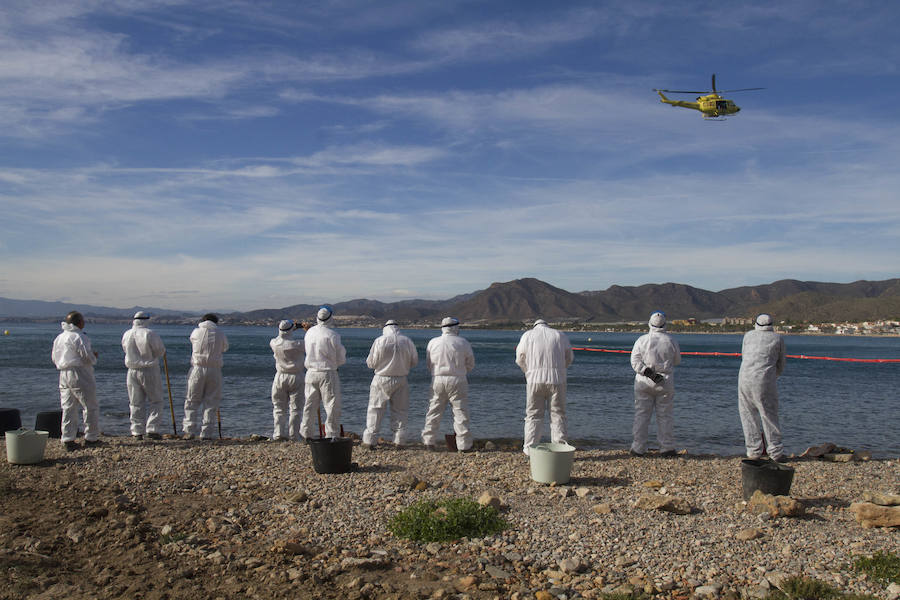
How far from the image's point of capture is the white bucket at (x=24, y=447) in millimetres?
8938

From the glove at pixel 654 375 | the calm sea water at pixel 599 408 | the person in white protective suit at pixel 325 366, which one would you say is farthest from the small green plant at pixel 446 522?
the calm sea water at pixel 599 408

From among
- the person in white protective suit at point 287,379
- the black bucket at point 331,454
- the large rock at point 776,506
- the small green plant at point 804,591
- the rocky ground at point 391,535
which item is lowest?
the rocky ground at point 391,535

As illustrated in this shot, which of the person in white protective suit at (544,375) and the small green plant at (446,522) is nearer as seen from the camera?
the small green plant at (446,522)

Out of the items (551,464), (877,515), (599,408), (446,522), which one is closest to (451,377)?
(551,464)

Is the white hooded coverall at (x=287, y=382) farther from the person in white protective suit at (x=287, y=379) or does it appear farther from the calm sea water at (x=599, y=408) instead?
the calm sea water at (x=599, y=408)

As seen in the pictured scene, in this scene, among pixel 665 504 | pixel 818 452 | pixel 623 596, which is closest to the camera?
pixel 623 596

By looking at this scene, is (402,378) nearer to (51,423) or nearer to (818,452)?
(51,423)

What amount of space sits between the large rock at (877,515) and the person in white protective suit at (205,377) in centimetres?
911

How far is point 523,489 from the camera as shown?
772 centimetres

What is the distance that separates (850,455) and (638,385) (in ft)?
13.6

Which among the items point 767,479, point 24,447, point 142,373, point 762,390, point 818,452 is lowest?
point 818,452

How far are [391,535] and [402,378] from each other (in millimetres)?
4216

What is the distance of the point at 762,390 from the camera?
31.1 ft

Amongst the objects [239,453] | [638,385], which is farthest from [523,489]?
[239,453]
